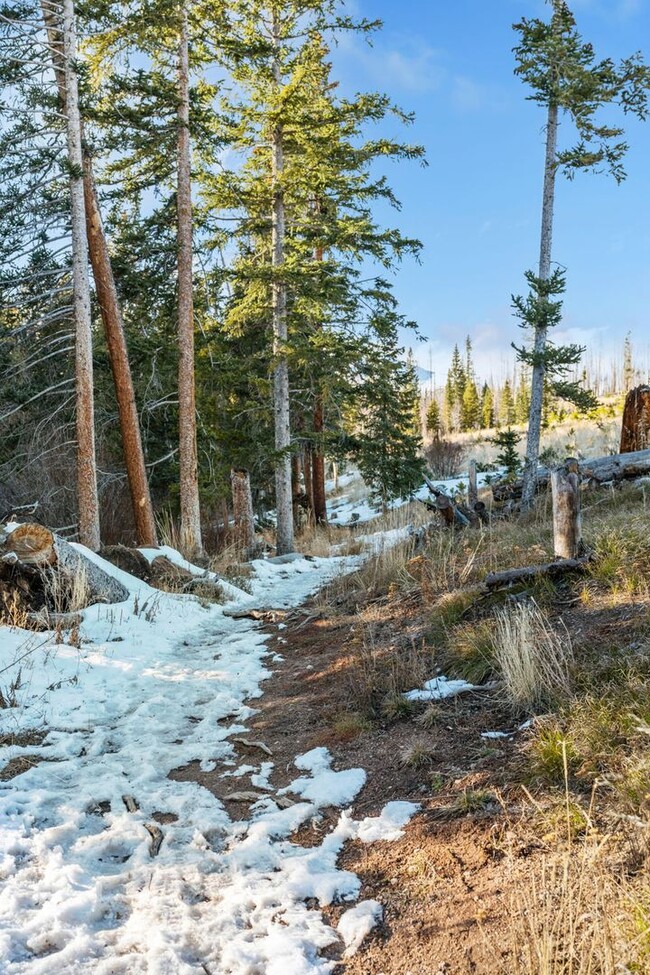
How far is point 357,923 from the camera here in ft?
7.48

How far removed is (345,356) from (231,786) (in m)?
12.4

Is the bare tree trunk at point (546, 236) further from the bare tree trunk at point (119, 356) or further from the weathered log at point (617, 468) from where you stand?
the bare tree trunk at point (119, 356)

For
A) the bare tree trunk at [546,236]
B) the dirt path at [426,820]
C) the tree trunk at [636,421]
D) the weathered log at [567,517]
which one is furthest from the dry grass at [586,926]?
the tree trunk at [636,421]

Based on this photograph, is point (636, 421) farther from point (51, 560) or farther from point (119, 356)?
point (51, 560)

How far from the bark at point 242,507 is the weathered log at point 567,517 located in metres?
8.74

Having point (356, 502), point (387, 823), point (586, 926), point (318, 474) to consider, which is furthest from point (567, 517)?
point (356, 502)

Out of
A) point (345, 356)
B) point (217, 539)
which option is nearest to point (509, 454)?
point (345, 356)

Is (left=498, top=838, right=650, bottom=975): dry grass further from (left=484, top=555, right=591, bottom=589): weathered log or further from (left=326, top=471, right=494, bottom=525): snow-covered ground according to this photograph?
(left=326, top=471, right=494, bottom=525): snow-covered ground

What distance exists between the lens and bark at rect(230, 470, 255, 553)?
13.4m

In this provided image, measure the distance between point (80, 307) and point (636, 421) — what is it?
10732 mm

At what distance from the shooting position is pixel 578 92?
12.0 meters

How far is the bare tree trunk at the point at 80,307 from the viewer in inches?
364

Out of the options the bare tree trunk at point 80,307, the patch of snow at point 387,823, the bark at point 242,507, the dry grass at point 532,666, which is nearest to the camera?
the patch of snow at point 387,823

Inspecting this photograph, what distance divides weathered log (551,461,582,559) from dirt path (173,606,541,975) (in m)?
2.06
